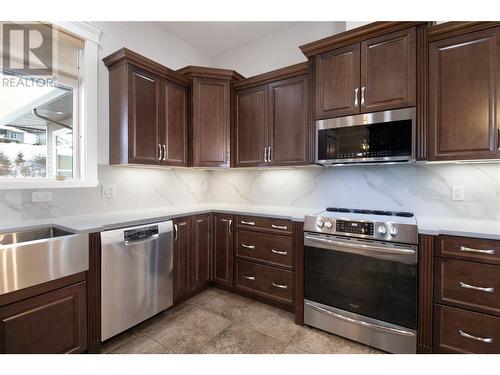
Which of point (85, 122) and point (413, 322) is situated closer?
point (413, 322)

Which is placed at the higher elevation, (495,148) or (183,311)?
(495,148)

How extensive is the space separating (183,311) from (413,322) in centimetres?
195

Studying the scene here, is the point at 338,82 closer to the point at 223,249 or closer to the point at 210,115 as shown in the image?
the point at 210,115

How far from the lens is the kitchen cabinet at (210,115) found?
8.76 ft

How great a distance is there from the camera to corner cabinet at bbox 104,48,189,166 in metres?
2.16

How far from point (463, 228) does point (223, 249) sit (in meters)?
2.10

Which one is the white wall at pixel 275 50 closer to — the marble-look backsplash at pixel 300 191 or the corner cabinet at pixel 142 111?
the corner cabinet at pixel 142 111

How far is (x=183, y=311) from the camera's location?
2.34 meters

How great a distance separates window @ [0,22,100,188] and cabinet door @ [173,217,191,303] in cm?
90

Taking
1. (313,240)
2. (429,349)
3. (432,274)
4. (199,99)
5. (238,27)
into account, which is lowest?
(429,349)

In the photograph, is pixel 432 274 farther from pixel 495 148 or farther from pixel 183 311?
Result: pixel 183 311

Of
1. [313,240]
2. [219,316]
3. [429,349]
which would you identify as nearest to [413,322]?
[429,349]

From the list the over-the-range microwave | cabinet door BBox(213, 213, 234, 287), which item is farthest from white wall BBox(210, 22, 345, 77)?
cabinet door BBox(213, 213, 234, 287)

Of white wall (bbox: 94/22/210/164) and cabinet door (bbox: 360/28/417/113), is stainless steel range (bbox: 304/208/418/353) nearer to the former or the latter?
cabinet door (bbox: 360/28/417/113)
